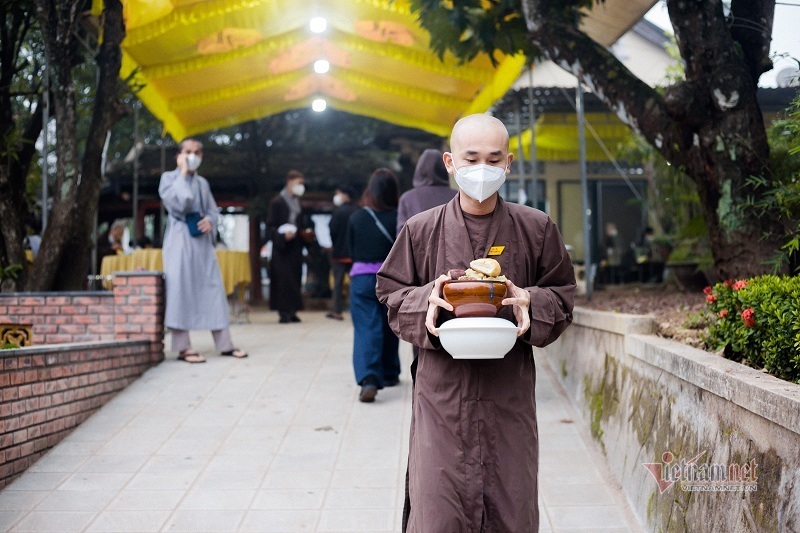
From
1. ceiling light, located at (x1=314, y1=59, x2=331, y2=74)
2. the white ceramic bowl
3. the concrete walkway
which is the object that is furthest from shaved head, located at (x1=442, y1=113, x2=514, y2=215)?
ceiling light, located at (x1=314, y1=59, x2=331, y2=74)

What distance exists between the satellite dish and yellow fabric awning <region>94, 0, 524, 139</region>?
165 inches

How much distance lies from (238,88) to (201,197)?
3951mm

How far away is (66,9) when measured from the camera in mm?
8164

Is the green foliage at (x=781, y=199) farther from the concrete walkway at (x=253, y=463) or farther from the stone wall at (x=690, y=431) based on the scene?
the concrete walkway at (x=253, y=463)

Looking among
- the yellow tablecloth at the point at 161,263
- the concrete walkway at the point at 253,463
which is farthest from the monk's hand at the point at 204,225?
the yellow tablecloth at the point at 161,263

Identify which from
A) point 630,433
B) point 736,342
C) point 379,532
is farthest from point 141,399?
point 736,342

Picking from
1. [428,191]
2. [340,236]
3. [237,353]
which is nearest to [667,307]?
[428,191]

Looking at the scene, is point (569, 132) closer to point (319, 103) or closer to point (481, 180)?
point (319, 103)

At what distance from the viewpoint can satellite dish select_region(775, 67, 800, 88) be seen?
181 inches

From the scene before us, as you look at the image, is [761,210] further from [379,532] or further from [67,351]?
[67,351]

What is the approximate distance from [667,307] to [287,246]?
18.9 ft

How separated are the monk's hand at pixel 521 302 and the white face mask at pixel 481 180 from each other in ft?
0.96

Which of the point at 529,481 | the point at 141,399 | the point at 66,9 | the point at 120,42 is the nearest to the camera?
the point at 529,481

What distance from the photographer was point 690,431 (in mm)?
3645
